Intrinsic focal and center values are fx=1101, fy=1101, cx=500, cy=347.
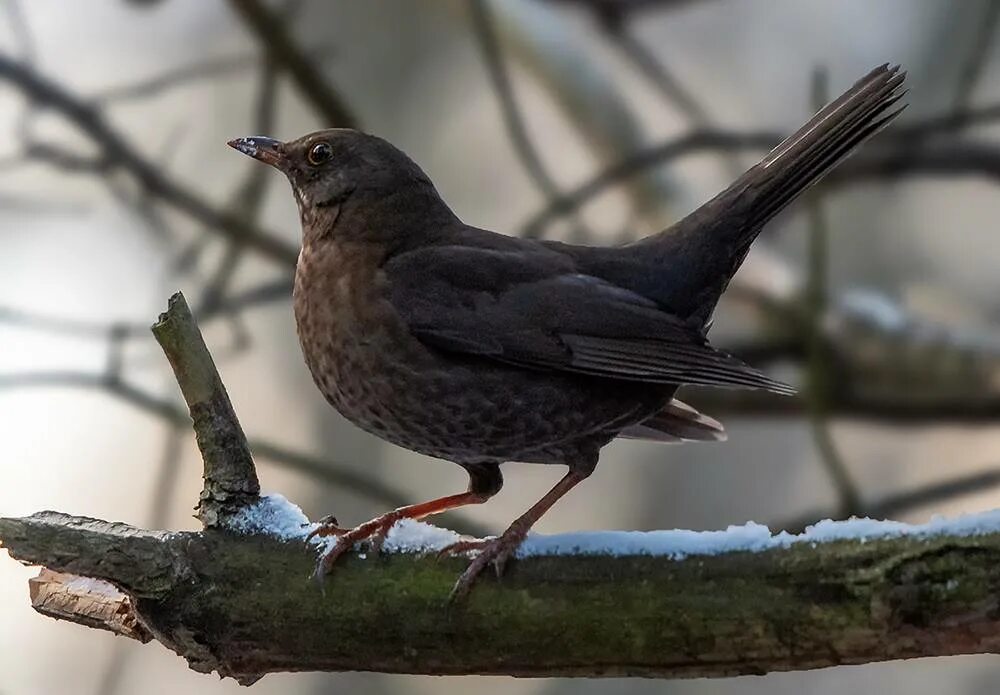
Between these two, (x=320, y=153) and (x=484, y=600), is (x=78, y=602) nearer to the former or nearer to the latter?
(x=484, y=600)

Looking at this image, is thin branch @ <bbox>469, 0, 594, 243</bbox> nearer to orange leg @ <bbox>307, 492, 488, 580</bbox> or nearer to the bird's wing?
the bird's wing

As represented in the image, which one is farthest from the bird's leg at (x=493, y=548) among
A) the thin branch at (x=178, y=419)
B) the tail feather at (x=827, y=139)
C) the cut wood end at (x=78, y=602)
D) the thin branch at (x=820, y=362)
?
the thin branch at (x=820, y=362)

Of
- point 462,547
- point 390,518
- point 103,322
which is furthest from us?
point 103,322

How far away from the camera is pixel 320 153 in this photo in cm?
200

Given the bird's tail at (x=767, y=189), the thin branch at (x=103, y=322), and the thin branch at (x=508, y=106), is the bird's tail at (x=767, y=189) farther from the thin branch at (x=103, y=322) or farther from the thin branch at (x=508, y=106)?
the thin branch at (x=103, y=322)

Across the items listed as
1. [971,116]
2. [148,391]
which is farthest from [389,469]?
[971,116]

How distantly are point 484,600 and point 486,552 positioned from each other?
0.08 meters

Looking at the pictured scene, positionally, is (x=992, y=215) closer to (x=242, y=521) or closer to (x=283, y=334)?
(x=283, y=334)

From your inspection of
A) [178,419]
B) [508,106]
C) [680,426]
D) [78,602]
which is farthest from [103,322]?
[680,426]

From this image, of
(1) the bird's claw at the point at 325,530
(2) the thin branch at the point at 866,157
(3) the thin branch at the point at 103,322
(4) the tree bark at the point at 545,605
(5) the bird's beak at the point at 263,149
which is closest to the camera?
(4) the tree bark at the point at 545,605

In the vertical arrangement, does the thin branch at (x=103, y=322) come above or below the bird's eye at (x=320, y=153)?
above

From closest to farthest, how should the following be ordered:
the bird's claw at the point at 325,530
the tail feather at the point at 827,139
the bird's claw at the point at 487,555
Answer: the bird's claw at the point at 487,555 → the bird's claw at the point at 325,530 → the tail feather at the point at 827,139

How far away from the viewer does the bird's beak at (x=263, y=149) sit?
199 cm

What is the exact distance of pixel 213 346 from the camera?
375 cm
